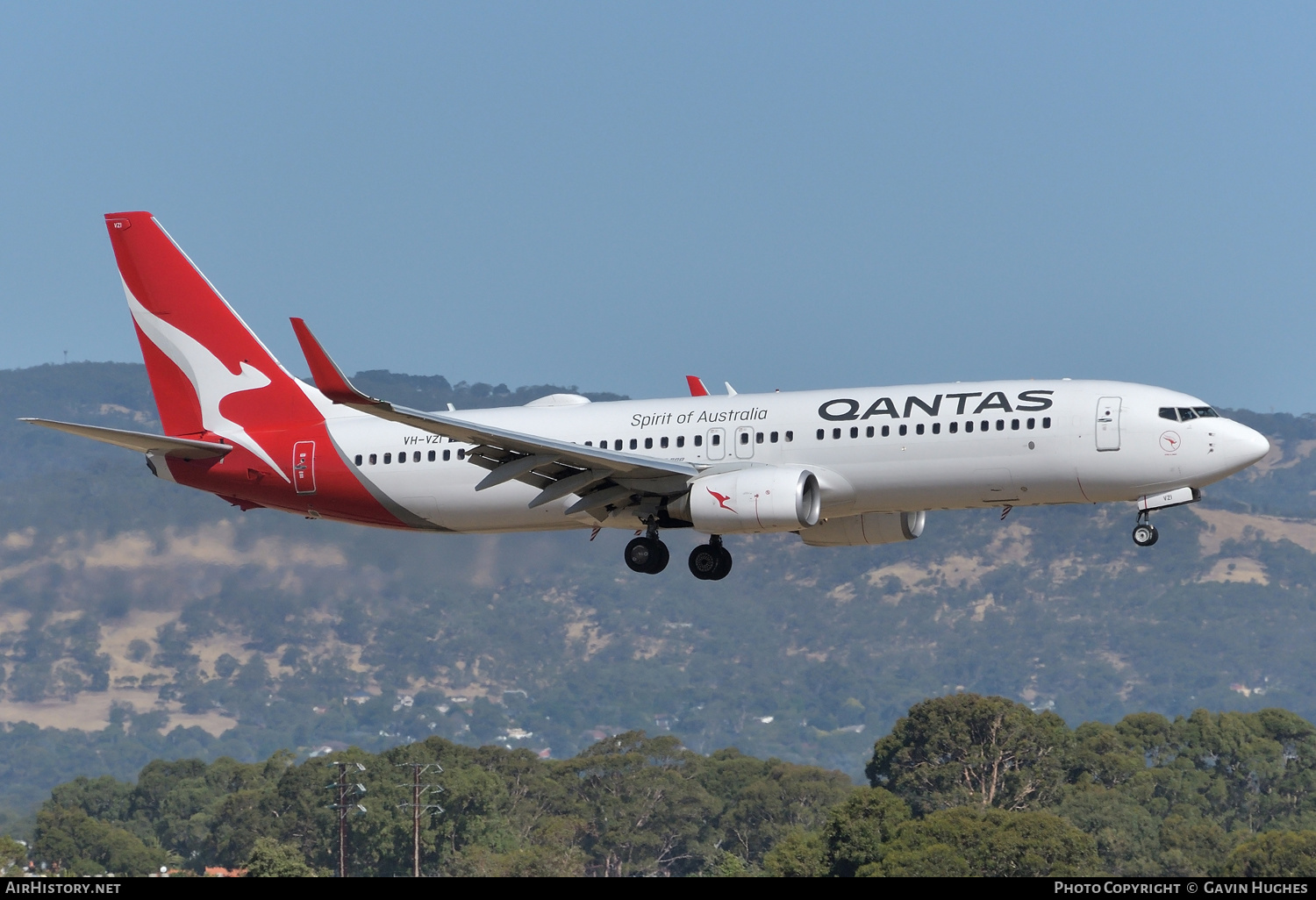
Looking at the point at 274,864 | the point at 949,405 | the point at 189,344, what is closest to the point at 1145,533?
the point at 949,405

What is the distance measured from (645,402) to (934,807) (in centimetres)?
9044

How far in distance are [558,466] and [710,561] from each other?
5089 millimetres

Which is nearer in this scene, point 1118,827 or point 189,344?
point 189,344

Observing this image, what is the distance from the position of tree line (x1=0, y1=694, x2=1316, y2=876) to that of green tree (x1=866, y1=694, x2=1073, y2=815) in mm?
145

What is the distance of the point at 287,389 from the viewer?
52.8 metres

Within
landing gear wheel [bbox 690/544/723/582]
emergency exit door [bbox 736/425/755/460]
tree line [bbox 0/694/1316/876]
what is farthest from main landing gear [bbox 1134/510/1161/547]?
tree line [bbox 0/694/1316/876]

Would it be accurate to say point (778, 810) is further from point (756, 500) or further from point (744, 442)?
point (756, 500)

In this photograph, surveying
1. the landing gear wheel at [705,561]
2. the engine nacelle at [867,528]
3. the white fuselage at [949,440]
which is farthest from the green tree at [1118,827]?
the white fuselage at [949,440]

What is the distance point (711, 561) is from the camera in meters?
49.4

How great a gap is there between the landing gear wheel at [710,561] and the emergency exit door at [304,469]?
10.8 m

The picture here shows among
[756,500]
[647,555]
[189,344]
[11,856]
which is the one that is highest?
[189,344]

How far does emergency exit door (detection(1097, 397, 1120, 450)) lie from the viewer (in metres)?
44.8

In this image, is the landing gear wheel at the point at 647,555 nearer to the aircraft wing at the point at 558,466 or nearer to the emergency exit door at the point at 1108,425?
the aircraft wing at the point at 558,466

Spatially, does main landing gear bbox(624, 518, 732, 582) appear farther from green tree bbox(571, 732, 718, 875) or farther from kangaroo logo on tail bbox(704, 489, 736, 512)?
green tree bbox(571, 732, 718, 875)
